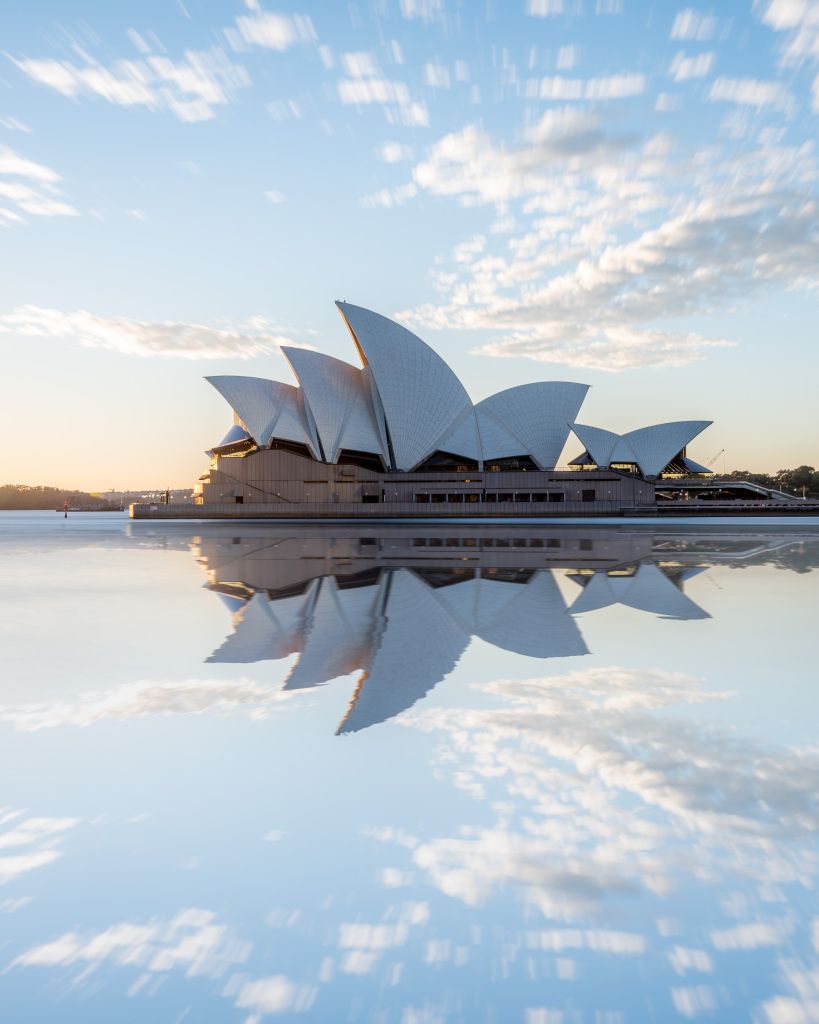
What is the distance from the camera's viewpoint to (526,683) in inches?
195

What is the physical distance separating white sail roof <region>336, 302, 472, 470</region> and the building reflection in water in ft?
146

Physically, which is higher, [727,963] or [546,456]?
[546,456]

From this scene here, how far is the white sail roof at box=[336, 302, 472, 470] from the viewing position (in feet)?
194

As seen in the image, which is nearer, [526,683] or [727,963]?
[727,963]

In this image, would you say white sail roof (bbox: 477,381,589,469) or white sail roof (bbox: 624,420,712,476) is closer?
A: white sail roof (bbox: 477,381,589,469)

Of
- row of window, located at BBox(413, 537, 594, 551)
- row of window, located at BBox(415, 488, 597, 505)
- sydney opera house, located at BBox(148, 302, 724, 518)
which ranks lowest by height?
row of window, located at BBox(413, 537, 594, 551)

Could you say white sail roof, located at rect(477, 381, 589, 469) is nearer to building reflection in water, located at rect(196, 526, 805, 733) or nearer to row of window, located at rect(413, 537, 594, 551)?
row of window, located at rect(413, 537, 594, 551)

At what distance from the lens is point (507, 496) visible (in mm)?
63250

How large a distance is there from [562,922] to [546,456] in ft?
231

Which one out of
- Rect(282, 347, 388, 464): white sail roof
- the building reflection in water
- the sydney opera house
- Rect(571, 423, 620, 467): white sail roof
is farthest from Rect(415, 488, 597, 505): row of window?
the building reflection in water

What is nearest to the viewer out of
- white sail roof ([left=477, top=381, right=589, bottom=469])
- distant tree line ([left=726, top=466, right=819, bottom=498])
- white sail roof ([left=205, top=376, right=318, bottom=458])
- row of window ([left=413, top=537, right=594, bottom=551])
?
row of window ([left=413, top=537, right=594, bottom=551])

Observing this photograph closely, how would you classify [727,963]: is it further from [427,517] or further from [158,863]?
[427,517]

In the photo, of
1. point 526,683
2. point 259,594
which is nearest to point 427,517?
point 259,594

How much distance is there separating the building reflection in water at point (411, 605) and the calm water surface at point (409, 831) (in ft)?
0.32
